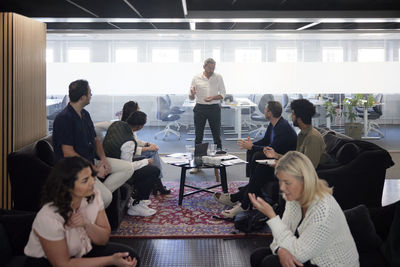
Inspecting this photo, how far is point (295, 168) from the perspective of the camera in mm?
3129

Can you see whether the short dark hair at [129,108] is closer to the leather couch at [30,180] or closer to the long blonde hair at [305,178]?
the leather couch at [30,180]

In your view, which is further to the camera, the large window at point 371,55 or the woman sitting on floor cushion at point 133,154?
the large window at point 371,55

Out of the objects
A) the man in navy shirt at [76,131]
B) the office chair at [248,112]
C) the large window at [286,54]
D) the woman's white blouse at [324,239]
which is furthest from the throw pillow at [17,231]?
the large window at [286,54]

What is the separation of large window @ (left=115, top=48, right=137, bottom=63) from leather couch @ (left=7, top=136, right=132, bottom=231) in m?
4.63

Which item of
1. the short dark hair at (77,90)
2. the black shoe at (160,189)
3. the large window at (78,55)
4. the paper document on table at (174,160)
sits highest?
the large window at (78,55)

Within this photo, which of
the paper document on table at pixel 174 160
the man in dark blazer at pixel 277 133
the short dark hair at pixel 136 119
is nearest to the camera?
the short dark hair at pixel 136 119

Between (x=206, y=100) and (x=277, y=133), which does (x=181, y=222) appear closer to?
(x=277, y=133)

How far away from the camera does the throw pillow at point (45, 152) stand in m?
5.88

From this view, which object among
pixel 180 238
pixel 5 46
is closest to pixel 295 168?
pixel 180 238

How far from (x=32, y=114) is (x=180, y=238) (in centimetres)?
232

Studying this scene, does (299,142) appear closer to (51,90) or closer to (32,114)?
(32,114)

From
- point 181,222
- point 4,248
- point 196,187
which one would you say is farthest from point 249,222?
point 4,248

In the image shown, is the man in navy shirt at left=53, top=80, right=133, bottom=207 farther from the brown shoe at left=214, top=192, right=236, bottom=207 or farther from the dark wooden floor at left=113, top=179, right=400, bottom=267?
the brown shoe at left=214, top=192, right=236, bottom=207

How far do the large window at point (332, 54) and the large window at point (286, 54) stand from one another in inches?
23.4
